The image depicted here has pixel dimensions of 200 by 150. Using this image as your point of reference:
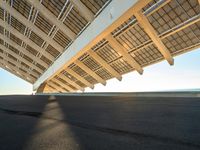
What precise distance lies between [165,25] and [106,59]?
5717mm

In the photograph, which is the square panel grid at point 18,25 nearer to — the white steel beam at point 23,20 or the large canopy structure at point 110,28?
the large canopy structure at point 110,28

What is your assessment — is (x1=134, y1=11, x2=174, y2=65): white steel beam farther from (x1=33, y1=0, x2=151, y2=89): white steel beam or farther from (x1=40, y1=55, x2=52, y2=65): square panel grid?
(x1=40, y1=55, x2=52, y2=65): square panel grid

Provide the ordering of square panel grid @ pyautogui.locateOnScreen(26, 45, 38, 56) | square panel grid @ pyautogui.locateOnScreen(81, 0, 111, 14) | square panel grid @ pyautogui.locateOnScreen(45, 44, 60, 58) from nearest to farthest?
square panel grid @ pyautogui.locateOnScreen(81, 0, 111, 14) → square panel grid @ pyautogui.locateOnScreen(45, 44, 60, 58) → square panel grid @ pyautogui.locateOnScreen(26, 45, 38, 56)

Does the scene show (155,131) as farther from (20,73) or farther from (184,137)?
(20,73)

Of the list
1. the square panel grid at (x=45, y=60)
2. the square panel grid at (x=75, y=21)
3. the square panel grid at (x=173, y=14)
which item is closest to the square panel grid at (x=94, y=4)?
the square panel grid at (x=75, y=21)

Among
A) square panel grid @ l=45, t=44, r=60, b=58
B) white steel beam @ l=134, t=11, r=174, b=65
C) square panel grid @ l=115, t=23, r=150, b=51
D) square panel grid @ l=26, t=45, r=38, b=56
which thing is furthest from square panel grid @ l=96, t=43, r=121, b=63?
square panel grid @ l=26, t=45, r=38, b=56

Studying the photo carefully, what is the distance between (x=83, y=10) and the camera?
33.6 ft

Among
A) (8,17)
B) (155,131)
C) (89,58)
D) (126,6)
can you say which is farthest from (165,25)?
Answer: (8,17)

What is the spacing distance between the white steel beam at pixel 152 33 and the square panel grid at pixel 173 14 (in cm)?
40

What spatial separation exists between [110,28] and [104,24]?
0.42m

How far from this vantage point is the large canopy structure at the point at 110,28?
9.03 metres

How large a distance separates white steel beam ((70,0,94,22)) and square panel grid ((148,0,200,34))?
305 cm

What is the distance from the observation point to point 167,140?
4.10 feet

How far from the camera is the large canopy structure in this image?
903 centimetres
